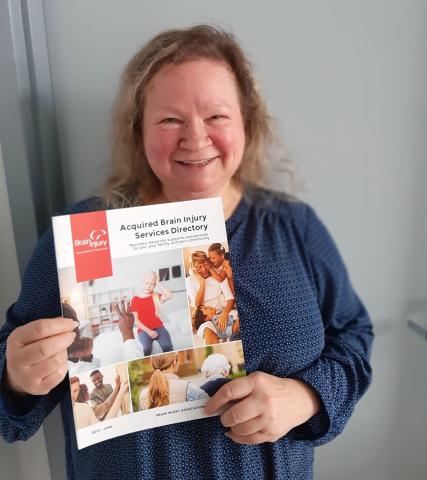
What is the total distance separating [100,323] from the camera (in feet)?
1.91

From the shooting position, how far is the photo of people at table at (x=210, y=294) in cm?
61

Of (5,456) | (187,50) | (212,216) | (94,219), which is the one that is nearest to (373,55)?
(187,50)

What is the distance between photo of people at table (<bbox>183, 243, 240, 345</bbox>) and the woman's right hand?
171 millimetres

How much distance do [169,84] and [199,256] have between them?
1.00 ft

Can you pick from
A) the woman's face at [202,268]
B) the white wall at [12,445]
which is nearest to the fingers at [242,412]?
the woman's face at [202,268]

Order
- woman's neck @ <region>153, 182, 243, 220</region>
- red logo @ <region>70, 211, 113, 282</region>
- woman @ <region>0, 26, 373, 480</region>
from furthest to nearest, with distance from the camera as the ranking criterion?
woman's neck @ <region>153, 182, 243, 220</region>, woman @ <region>0, 26, 373, 480</region>, red logo @ <region>70, 211, 113, 282</region>

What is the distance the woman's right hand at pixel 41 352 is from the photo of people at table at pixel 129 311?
1 cm

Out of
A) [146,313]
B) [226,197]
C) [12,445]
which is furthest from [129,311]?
[12,445]

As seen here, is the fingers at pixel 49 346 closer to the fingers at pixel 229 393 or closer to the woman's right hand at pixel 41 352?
the woman's right hand at pixel 41 352

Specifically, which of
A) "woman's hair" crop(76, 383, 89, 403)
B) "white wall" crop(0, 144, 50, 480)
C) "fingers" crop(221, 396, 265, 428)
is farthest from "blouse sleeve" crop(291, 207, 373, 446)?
"white wall" crop(0, 144, 50, 480)

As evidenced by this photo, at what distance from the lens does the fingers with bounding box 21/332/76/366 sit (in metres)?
0.57

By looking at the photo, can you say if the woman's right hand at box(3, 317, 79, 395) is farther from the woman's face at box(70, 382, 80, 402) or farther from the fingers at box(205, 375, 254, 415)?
the fingers at box(205, 375, 254, 415)

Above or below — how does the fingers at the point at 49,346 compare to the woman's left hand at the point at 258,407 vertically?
above

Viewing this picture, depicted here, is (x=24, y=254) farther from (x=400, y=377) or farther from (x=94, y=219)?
(x=400, y=377)
